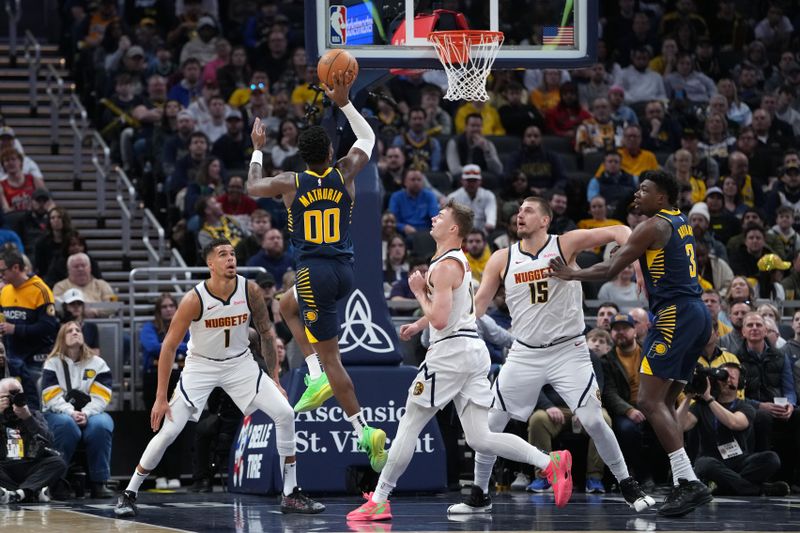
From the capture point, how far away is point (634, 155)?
20.3 metres

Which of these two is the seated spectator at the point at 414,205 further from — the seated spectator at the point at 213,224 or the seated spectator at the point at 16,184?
the seated spectator at the point at 16,184

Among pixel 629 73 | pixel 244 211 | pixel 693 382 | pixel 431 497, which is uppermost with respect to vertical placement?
pixel 629 73

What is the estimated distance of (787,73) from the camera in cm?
2345

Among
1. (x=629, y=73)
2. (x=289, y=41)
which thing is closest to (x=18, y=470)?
(x=289, y=41)

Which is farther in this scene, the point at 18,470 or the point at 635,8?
the point at 635,8

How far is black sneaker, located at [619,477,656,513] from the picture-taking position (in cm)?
1080

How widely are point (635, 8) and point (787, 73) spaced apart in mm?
2792

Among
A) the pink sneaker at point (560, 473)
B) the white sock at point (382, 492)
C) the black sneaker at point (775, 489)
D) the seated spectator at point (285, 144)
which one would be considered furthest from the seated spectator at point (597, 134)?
the white sock at point (382, 492)

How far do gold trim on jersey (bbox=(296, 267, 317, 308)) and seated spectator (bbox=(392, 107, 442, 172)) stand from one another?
8705 mm

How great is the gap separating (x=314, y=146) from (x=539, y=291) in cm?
202

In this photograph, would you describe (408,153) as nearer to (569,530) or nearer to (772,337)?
(772,337)

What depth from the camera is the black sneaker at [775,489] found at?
13.5 meters

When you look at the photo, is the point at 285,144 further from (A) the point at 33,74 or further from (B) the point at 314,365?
(B) the point at 314,365

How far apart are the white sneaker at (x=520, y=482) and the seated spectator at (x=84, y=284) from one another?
4.87m
